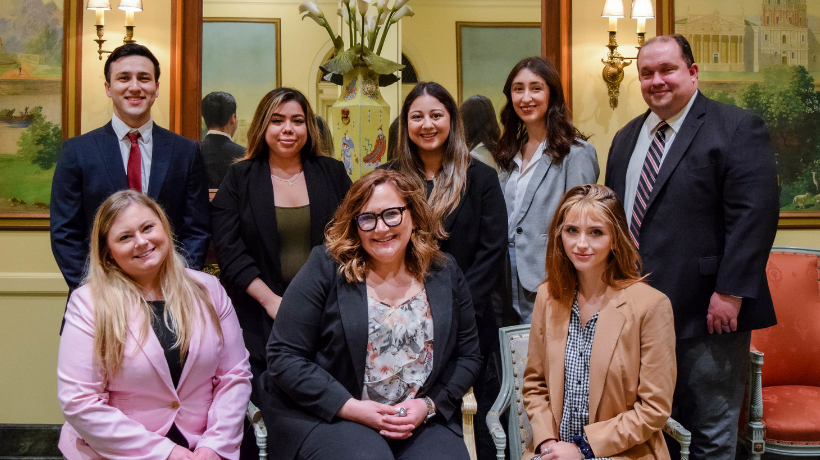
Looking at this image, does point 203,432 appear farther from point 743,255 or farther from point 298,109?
point 743,255

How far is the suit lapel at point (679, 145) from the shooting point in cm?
229

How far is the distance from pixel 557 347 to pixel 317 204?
1011 millimetres

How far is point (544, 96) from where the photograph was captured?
2.61 meters

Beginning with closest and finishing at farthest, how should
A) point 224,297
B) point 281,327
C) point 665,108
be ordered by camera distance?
1. point 281,327
2. point 224,297
3. point 665,108

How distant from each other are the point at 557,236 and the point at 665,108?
2.38ft

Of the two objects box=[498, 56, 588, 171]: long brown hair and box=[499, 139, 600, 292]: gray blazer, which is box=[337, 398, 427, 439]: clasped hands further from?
box=[498, 56, 588, 171]: long brown hair

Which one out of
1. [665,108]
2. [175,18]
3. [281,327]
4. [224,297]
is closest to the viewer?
[281,327]

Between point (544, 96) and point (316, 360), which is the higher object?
Result: point (544, 96)

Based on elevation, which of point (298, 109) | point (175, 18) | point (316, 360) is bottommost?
point (316, 360)

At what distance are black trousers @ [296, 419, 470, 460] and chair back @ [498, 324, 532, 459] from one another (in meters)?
0.32

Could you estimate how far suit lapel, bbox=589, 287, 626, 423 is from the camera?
74.9 inches

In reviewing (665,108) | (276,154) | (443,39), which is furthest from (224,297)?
(443,39)

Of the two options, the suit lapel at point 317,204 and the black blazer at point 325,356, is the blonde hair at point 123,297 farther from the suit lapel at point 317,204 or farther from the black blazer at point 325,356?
the suit lapel at point 317,204

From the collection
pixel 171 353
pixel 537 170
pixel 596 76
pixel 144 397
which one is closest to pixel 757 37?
pixel 596 76
